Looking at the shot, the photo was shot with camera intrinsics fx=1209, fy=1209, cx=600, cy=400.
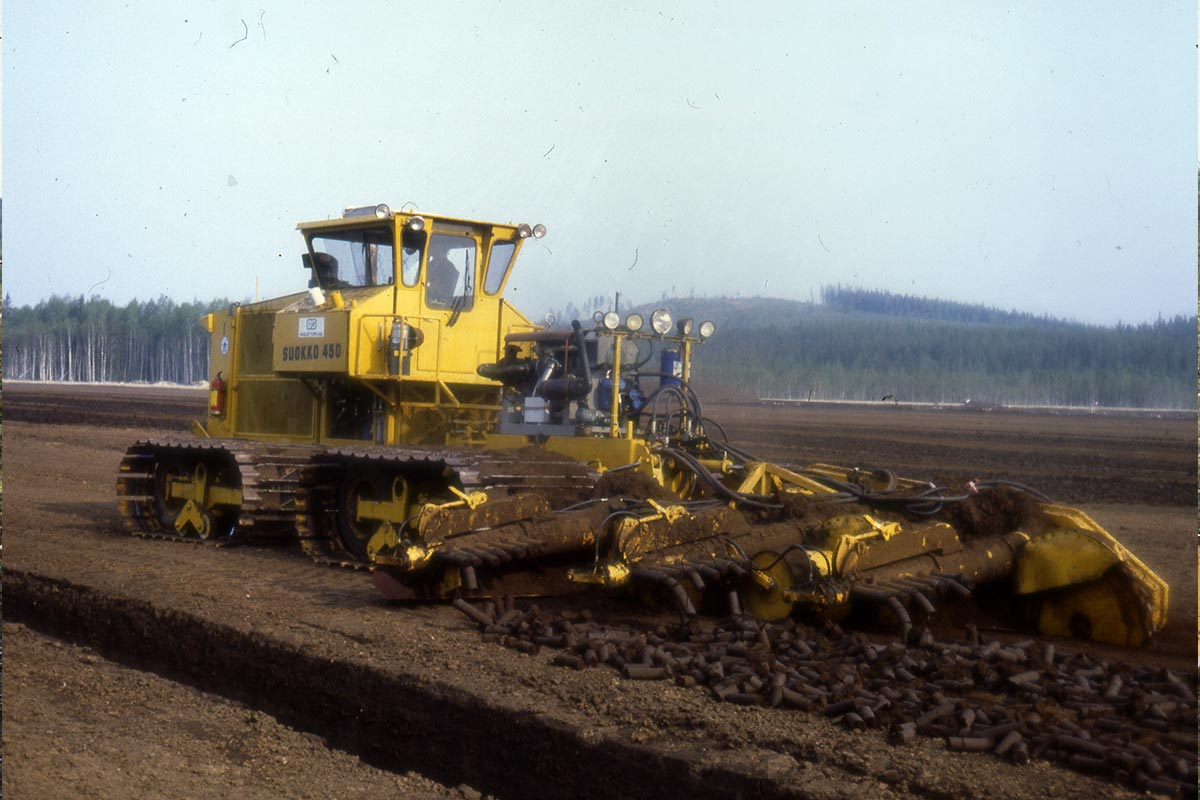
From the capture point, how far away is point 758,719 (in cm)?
594

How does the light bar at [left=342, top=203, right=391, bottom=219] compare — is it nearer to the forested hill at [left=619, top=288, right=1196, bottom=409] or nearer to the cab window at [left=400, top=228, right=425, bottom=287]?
the cab window at [left=400, top=228, right=425, bottom=287]

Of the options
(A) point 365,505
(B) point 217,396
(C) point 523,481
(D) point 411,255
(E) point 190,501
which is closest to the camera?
(C) point 523,481

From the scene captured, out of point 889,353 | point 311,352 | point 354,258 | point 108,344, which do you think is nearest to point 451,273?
point 354,258

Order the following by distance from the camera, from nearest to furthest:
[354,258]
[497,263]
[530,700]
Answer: [530,700], [354,258], [497,263]

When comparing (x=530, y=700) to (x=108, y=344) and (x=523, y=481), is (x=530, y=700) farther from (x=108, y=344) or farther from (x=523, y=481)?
(x=108, y=344)

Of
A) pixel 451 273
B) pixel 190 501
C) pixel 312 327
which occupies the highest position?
pixel 451 273

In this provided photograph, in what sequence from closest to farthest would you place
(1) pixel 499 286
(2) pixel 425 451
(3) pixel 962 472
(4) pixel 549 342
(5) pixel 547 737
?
1. (5) pixel 547 737
2. (2) pixel 425 451
3. (4) pixel 549 342
4. (1) pixel 499 286
5. (3) pixel 962 472

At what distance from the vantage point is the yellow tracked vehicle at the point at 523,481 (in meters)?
8.24

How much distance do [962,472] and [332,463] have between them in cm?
1564

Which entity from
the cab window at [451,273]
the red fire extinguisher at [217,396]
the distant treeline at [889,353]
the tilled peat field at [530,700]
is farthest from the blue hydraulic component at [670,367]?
the distant treeline at [889,353]

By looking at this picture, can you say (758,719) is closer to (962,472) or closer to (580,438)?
(580,438)

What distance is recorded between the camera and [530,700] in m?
6.34

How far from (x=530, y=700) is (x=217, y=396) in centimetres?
938

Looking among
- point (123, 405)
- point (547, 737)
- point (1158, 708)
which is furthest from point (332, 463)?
point (123, 405)
